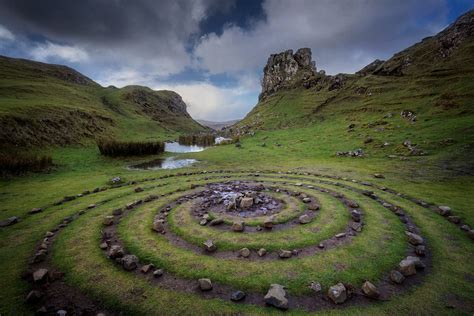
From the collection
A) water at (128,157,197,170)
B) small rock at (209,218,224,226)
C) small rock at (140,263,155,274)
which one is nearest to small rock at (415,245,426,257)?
small rock at (209,218,224,226)

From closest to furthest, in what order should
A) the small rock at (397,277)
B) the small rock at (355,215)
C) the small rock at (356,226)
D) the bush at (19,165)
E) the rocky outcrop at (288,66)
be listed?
the small rock at (397,277) < the small rock at (356,226) < the small rock at (355,215) < the bush at (19,165) < the rocky outcrop at (288,66)

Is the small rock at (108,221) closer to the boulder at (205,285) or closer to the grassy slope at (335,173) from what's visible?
the grassy slope at (335,173)

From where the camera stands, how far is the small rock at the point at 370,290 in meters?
5.91

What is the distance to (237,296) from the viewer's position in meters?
6.01

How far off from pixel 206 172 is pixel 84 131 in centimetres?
3619

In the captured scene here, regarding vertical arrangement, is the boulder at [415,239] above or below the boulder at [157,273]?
above

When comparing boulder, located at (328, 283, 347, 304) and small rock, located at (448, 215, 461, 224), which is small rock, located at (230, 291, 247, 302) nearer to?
boulder, located at (328, 283, 347, 304)

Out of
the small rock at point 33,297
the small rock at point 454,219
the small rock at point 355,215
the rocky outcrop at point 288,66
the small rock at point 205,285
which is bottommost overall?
the small rock at point 33,297

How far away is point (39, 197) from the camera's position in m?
15.0

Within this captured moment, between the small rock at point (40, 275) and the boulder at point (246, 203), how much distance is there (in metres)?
8.54

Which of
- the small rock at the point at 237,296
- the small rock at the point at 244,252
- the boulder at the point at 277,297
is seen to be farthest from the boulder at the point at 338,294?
the small rock at the point at 244,252

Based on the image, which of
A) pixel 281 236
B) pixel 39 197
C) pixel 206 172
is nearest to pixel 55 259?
pixel 281 236

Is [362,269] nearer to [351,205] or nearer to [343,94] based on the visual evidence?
[351,205]

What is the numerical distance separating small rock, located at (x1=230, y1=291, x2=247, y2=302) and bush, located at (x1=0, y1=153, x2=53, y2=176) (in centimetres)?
2459
